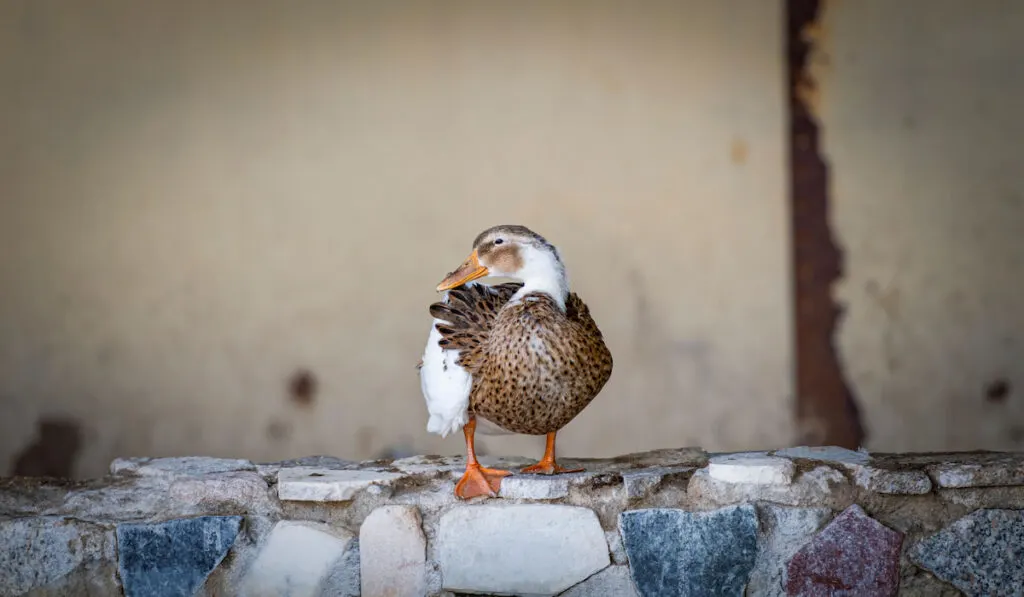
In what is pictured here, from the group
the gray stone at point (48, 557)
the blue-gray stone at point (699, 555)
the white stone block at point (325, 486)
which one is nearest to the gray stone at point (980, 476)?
the blue-gray stone at point (699, 555)

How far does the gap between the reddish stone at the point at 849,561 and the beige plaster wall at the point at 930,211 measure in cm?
170

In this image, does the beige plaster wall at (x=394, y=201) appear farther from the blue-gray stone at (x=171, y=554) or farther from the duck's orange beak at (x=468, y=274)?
the blue-gray stone at (x=171, y=554)

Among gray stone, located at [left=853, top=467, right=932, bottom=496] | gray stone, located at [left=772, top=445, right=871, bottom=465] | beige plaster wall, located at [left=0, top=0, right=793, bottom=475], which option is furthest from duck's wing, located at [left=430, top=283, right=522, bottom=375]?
beige plaster wall, located at [left=0, top=0, right=793, bottom=475]

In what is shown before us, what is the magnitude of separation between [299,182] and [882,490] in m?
2.33

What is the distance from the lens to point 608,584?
200cm

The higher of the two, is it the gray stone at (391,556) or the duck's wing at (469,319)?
the duck's wing at (469,319)

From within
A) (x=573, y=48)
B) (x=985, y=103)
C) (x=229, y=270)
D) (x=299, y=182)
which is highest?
(x=573, y=48)

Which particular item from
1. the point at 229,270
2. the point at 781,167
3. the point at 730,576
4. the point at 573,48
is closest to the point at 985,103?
the point at 781,167

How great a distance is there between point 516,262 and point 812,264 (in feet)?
5.88

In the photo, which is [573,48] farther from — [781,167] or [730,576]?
[730,576]

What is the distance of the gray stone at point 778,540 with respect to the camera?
199cm

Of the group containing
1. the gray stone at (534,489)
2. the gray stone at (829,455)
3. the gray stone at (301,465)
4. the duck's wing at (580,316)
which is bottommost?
the gray stone at (534,489)

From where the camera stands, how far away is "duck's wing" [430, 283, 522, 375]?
2.11m

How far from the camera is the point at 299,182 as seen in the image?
369cm
